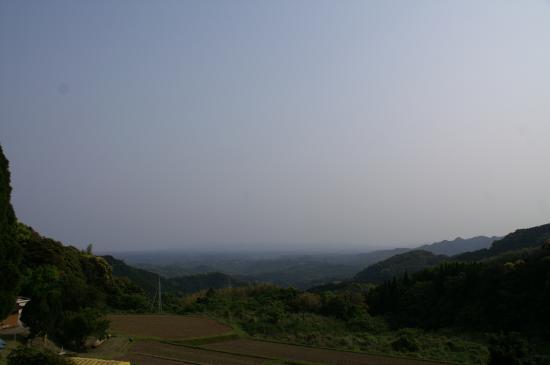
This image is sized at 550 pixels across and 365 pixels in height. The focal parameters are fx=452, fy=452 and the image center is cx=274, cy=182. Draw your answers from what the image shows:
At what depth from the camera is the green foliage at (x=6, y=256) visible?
12.5 m

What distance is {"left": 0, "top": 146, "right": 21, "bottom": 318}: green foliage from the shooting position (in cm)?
1249

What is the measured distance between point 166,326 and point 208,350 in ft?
19.0

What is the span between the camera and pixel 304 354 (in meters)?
16.8

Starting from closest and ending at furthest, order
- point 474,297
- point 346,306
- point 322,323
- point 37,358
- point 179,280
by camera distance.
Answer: point 37,358, point 322,323, point 474,297, point 346,306, point 179,280

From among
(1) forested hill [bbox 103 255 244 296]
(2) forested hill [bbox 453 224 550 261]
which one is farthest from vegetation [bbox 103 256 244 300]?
(2) forested hill [bbox 453 224 550 261]

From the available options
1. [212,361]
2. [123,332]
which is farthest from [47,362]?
[123,332]

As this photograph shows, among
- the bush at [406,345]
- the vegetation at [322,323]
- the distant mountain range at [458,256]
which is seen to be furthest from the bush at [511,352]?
the distant mountain range at [458,256]

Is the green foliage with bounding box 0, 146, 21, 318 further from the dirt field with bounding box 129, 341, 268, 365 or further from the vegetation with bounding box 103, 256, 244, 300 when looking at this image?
the vegetation with bounding box 103, 256, 244, 300

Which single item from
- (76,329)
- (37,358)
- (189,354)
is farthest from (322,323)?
(37,358)

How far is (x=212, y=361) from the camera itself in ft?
49.3

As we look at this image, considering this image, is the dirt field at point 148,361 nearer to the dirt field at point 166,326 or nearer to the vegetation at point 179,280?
the dirt field at point 166,326

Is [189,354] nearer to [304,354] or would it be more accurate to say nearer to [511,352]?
[304,354]

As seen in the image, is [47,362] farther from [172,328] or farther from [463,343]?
[463,343]

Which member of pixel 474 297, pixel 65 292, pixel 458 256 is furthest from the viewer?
pixel 458 256
